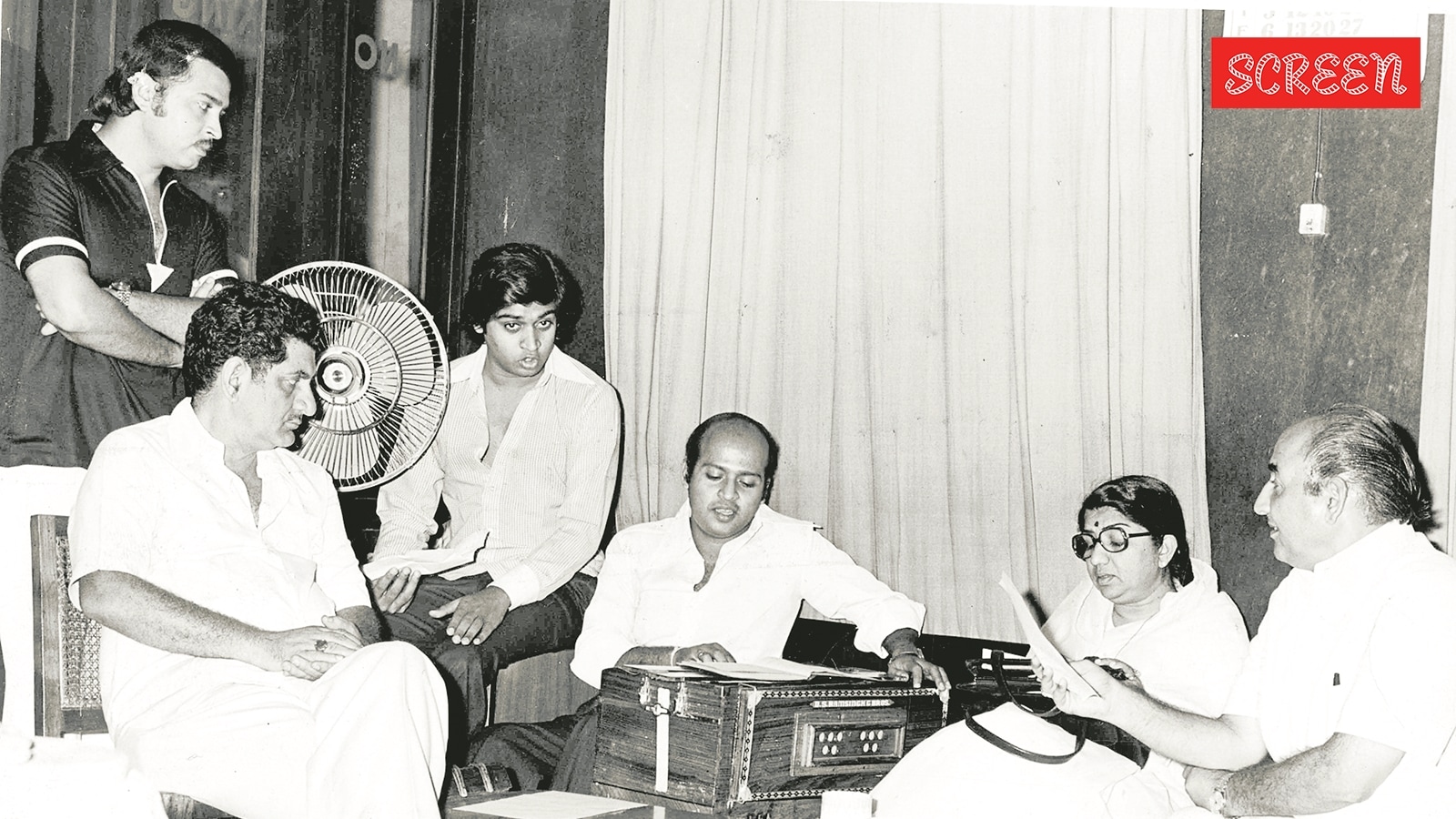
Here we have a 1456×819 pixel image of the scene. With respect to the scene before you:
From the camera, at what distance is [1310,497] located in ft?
8.07

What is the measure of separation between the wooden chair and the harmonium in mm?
1208

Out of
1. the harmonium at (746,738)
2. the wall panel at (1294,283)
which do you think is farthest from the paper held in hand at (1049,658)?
the wall panel at (1294,283)

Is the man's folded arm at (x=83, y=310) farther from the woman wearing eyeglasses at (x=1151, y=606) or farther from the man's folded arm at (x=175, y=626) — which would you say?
the woman wearing eyeglasses at (x=1151, y=606)

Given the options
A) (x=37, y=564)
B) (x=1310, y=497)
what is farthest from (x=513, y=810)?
(x=1310, y=497)

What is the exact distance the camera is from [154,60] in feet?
11.6

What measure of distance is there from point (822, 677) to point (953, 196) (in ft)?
6.07

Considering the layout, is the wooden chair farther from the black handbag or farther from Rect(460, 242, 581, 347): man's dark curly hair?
the black handbag

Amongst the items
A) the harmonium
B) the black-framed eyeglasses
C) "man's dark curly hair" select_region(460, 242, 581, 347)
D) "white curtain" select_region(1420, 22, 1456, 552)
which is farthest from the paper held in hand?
"man's dark curly hair" select_region(460, 242, 581, 347)

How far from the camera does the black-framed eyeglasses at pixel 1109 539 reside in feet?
11.3

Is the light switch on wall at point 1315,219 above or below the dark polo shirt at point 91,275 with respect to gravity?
above

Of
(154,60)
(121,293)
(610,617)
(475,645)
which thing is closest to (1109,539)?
(610,617)

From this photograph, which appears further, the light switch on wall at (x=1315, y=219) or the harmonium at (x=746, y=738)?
the light switch on wall at (x=1315, y=219)

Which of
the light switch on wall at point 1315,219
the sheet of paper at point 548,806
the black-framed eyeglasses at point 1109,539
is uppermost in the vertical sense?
the light switch on wall at point 1315,219

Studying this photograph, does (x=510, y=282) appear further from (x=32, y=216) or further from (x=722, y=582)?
(x=32, y=216)
